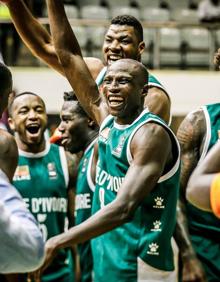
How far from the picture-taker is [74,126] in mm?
6629

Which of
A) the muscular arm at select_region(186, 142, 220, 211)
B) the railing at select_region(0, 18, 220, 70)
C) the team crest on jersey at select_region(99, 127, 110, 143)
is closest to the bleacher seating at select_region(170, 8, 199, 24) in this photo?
the railing at select_region(0, 18, 220, 70)

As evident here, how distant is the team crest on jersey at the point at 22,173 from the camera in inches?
262

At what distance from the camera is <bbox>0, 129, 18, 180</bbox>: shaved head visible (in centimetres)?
498

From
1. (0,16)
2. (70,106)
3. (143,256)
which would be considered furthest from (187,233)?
(0,16)

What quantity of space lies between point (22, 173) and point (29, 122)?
0.39 m

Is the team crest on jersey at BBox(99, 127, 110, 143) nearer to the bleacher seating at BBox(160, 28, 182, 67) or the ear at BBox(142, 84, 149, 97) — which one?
the ear at BBox(142, 84, 149, 97)

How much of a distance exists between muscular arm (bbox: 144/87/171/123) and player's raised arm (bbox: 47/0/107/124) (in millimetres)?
263

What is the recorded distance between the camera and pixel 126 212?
13.5 ft

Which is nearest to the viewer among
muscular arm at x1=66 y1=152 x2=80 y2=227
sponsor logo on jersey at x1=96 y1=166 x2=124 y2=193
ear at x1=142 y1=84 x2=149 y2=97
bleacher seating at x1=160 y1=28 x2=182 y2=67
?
sponsor logo on jersey at x1=96 y1=166 x2=124 y2=193

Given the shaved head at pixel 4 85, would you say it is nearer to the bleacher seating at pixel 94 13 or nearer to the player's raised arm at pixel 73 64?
the player's raised arm at pixel 73 64

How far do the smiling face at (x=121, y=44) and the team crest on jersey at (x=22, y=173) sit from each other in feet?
6.07

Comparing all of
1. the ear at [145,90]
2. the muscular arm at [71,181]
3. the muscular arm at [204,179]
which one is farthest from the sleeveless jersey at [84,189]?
the muscular arm at [204,179]

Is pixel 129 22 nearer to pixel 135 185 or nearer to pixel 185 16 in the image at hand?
pixel 135 185

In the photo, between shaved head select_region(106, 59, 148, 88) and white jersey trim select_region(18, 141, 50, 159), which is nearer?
shaved head select_region(106, 59, 148, 88)
